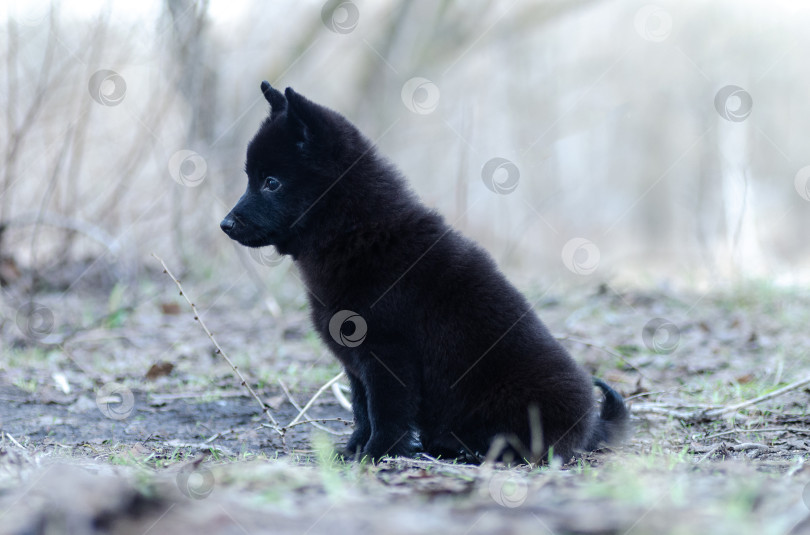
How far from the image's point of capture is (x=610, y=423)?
362cm

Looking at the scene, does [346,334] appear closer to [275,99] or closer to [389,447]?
[389,447]

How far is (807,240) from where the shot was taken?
82.2 ft

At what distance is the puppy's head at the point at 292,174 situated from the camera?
12.0ft

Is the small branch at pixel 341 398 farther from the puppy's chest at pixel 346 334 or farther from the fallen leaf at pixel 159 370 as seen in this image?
the fallen leaf at pixel 159 370

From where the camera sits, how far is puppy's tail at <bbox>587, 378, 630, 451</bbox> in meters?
3.51

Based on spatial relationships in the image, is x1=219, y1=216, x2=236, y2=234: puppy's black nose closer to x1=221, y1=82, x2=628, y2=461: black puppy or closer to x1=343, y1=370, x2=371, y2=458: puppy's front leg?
x1=221, y1=82, x2=628, y2=461: black puppy

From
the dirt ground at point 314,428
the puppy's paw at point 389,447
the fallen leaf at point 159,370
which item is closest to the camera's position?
the dirt ground at point 314,428


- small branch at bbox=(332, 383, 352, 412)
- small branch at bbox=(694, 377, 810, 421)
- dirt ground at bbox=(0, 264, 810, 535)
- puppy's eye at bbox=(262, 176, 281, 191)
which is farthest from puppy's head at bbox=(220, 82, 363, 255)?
small branch at bbox=(694, 377, 810, 421)

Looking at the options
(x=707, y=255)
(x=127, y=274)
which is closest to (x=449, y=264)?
(x=127, y=274)

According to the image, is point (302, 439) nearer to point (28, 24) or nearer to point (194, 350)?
point (194, 350)

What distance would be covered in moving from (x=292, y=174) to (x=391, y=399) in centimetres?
121

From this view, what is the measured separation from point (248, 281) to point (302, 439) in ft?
17.5

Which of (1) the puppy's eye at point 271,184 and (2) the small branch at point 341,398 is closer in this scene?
(1) the puppy's eye at point 271,184

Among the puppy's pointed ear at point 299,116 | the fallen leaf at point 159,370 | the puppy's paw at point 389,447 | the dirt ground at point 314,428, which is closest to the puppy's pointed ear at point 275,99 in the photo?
the puppy's pointed ear at point 299,116
